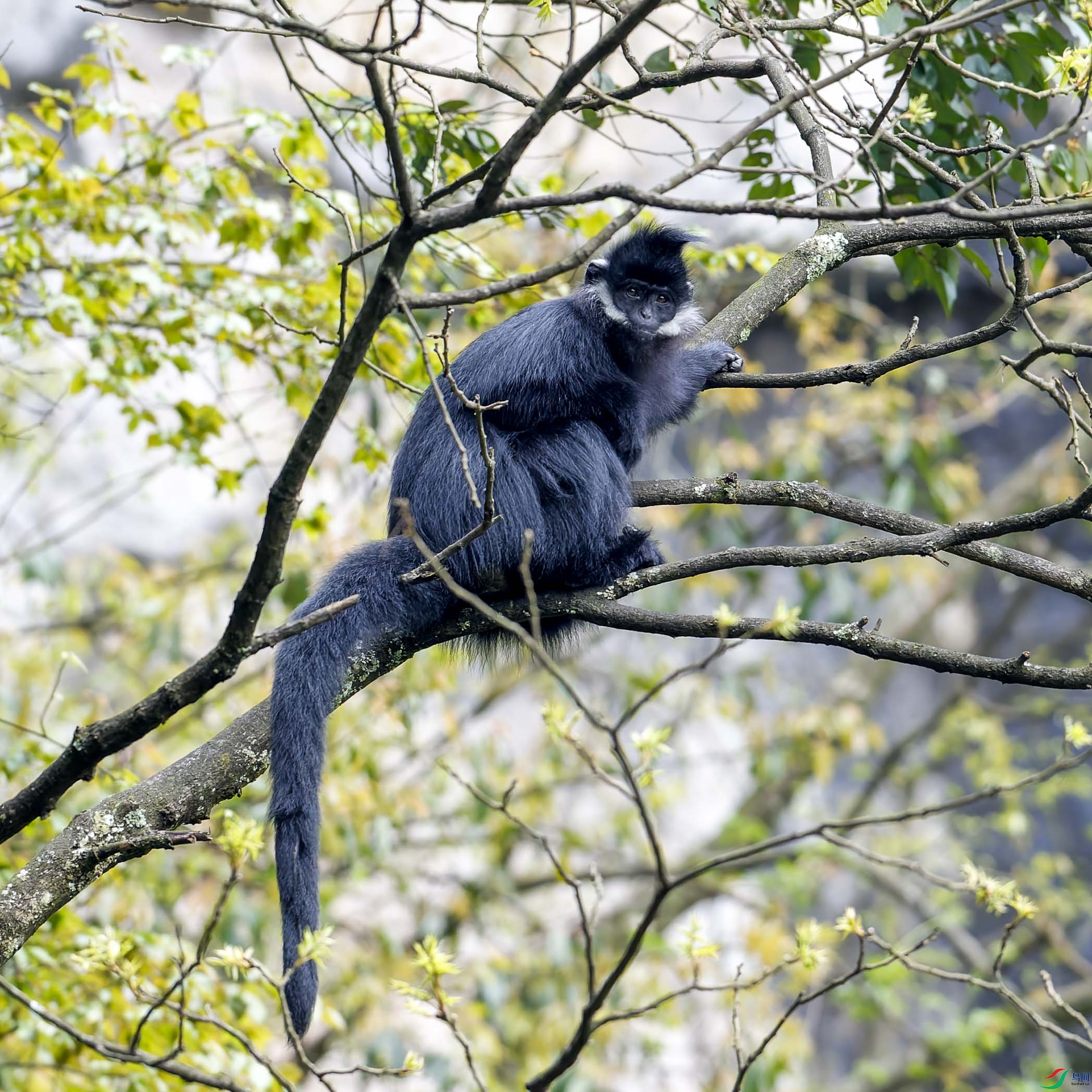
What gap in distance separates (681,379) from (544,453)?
51cm

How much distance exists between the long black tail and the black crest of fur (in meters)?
1.55

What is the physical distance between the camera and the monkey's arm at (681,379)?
345 centimetres

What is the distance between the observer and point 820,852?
694 centimetres

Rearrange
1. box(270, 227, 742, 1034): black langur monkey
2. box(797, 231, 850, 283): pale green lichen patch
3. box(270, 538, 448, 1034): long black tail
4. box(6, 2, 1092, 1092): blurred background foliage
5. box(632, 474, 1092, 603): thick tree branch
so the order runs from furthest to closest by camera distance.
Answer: box(6, 2, 1092, 1092): blurred background foliage, box(797, 231, 850, 283): pale green lichen patch, box(270, 227, 742, 1034): black langur monkey, box(632, 474, 1092, 603): thick tree branch, box(270, 538, 448, 1034): long black tail

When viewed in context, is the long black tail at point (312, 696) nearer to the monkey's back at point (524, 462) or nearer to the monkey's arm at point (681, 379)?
the monkey's back at point (524, 462)

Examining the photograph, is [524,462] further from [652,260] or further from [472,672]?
[652,260]

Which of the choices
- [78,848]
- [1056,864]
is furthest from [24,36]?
[1056,864]

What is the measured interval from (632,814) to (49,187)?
5.90 meters

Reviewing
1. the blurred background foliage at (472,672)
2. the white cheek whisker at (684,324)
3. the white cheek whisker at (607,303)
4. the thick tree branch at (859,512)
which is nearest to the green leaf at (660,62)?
the blurred background foliage at (472,672)

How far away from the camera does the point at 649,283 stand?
13.2 ft

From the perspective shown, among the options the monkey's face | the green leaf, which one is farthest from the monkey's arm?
the green leaf

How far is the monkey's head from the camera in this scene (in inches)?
155

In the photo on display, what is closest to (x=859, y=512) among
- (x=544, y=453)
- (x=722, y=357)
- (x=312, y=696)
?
(x=722, y=357)

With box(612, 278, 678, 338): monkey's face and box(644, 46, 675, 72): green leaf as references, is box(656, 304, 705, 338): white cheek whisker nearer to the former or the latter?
box(612, 278, 678, 338): monkey's face
